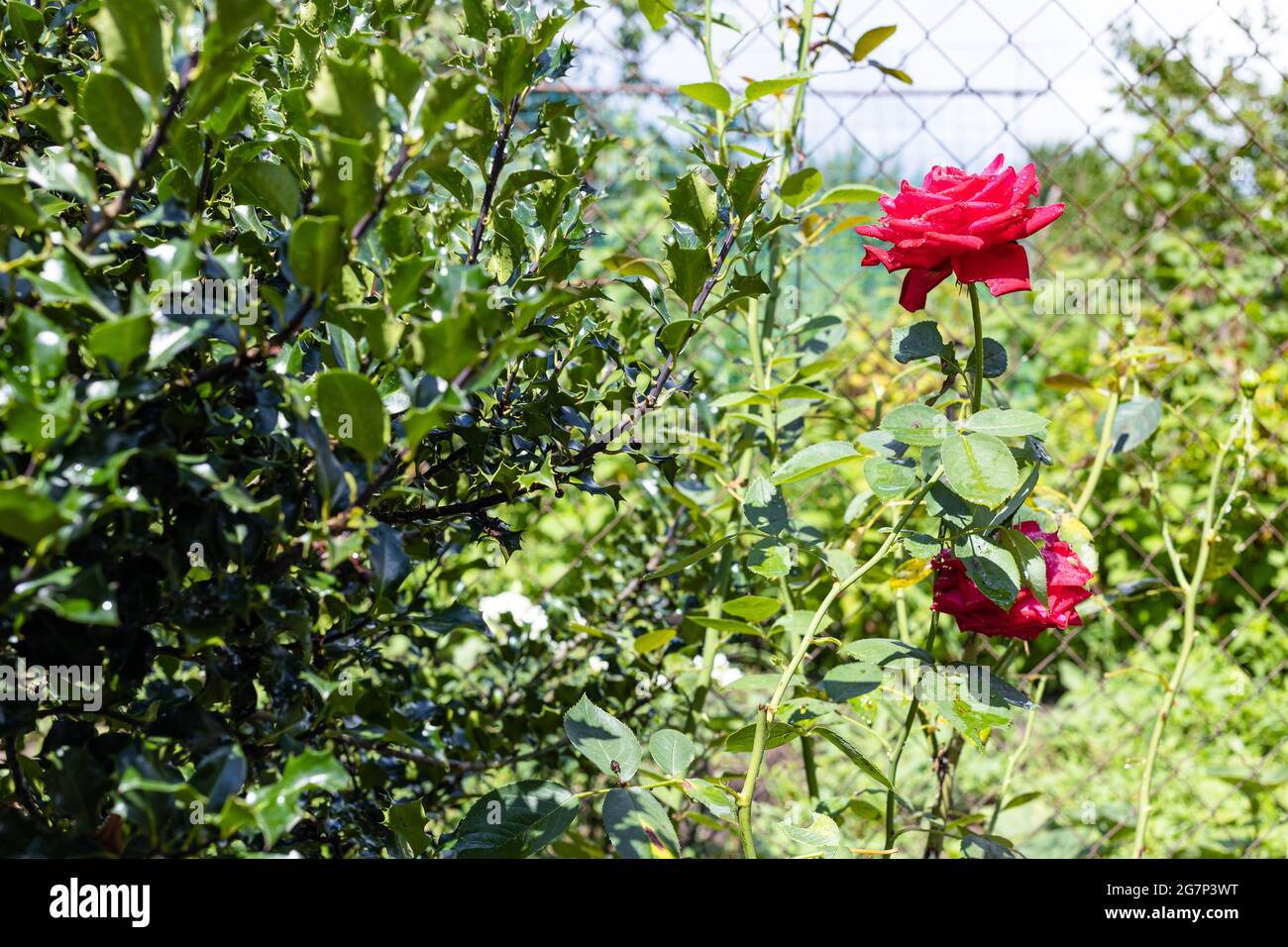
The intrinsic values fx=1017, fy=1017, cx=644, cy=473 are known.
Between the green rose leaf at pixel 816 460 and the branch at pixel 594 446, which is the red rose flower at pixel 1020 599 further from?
the branch at pixel 594 446

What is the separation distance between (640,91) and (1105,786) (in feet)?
6.61

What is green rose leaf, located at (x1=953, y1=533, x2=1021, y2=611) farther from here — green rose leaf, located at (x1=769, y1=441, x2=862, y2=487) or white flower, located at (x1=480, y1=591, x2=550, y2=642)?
white flower, located at (x1=480, y1=591, x2=550, y2=642)

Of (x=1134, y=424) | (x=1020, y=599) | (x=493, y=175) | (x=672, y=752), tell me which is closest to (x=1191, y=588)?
(x=1134, y=424)

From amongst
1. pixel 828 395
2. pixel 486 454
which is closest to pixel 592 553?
pixel 828 395

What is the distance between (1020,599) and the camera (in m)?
1.09

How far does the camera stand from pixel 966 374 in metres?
1.09

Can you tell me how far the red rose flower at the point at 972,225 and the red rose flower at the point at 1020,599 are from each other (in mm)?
309

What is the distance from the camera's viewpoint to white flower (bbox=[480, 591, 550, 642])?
171 cm

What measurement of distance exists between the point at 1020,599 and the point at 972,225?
403mm

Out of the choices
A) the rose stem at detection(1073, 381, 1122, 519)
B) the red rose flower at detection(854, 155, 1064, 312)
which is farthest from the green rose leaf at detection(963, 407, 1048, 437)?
the rose stem at detection(1073, 381, 1122, 519)

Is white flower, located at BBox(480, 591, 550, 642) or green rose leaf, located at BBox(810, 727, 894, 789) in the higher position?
white flower, located at BBox(480, 591, 550, 642)

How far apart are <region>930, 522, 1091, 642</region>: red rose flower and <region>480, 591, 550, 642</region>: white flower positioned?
0.74 metres

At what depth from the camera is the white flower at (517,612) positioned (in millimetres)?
1707
